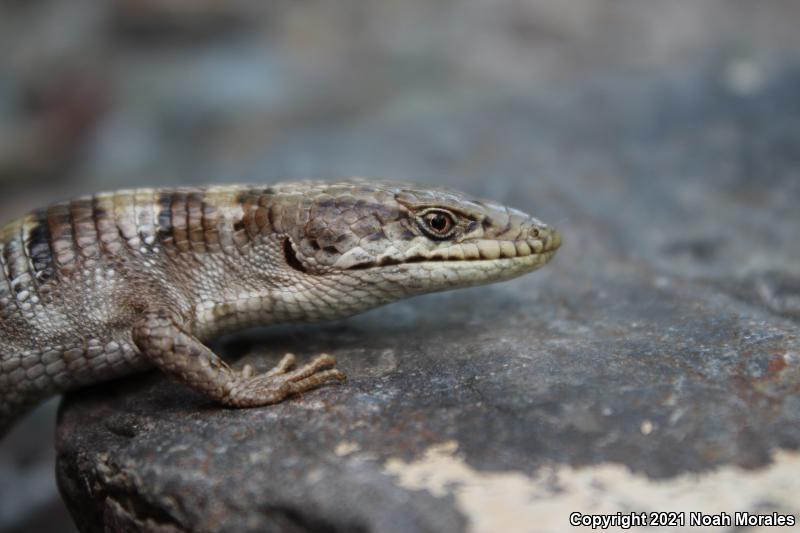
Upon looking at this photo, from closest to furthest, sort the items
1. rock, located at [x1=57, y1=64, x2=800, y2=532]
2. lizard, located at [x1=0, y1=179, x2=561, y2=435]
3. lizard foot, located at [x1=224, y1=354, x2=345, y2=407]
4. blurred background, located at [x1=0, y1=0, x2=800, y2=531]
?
1. rock, located at [x1=57, y1=64, x2=800, y2=532]
2. lizard foot, located at [x1=224, y1=354, x2=345, y2=407]
3. lizard, located at [x1=0, y1=179, x2=561, y2=435]
4. blurred background, located at [x1=0, y1=0, x2=800, y2=531]

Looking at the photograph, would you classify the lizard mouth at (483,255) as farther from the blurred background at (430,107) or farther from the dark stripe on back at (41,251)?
the dark stripe on back at (41,251)

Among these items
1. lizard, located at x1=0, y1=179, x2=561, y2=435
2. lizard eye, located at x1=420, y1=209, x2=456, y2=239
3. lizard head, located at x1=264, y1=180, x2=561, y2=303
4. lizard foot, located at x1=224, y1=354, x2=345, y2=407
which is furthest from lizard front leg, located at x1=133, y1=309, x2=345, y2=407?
lizard eye, located at x1=420, y1=209, x2=456, y2=239

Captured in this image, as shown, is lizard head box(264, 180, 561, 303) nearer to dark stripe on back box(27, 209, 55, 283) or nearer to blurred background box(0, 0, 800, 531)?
dark stripe on back box(27, 209, 55, 283)

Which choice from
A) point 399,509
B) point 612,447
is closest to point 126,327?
point 399,509

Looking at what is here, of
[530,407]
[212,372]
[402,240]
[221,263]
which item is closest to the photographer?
[530,407]

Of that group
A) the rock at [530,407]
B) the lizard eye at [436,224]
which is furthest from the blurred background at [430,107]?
the lizard eye at [436,224]

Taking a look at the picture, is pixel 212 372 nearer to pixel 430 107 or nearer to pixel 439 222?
pixel 439 222

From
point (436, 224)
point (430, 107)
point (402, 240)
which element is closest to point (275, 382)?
point (402, 240)
